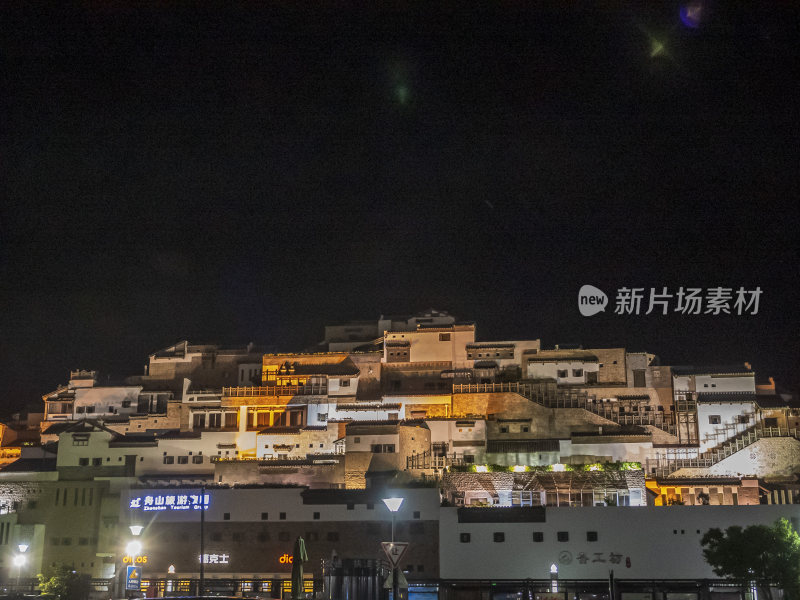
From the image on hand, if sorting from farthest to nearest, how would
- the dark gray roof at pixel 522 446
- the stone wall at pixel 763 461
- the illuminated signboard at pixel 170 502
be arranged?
1. the dark gray roof at pixel 522 446
2. the stone wall at pixel 763 461
3. the illuminated signboard at pixel 170 502

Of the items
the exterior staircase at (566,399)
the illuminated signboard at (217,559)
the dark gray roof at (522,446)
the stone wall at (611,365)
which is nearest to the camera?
the illuminated signboard at (217,559)

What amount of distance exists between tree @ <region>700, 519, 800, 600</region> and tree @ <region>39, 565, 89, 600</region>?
19891 millimetres

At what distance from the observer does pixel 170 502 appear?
39.8 meters

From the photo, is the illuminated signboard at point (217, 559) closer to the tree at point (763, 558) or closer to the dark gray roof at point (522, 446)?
the dark gray roof at point (522, 446)

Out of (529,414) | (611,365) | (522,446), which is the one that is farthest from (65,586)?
(611,365)

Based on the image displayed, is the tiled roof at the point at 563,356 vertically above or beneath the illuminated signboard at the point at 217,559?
above

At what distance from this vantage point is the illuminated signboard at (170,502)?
3950 cm

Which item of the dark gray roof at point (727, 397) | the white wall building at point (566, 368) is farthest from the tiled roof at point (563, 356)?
the dark gray roof at point (727, 397)

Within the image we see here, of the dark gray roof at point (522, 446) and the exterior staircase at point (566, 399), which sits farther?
the exterior staircase at point (566, 399)

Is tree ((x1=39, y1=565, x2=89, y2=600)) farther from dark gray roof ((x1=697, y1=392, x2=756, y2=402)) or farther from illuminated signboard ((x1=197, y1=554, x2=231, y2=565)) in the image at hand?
dark gray roof ((x1=697, y1=392, x2=756, y2=402))

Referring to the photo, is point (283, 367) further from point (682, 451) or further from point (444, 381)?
point (682, 451)

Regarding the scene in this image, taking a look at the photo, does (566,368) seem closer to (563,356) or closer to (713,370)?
(563,356)

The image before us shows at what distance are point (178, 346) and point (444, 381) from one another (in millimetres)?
18710

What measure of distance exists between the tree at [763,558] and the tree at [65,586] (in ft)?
65.3
